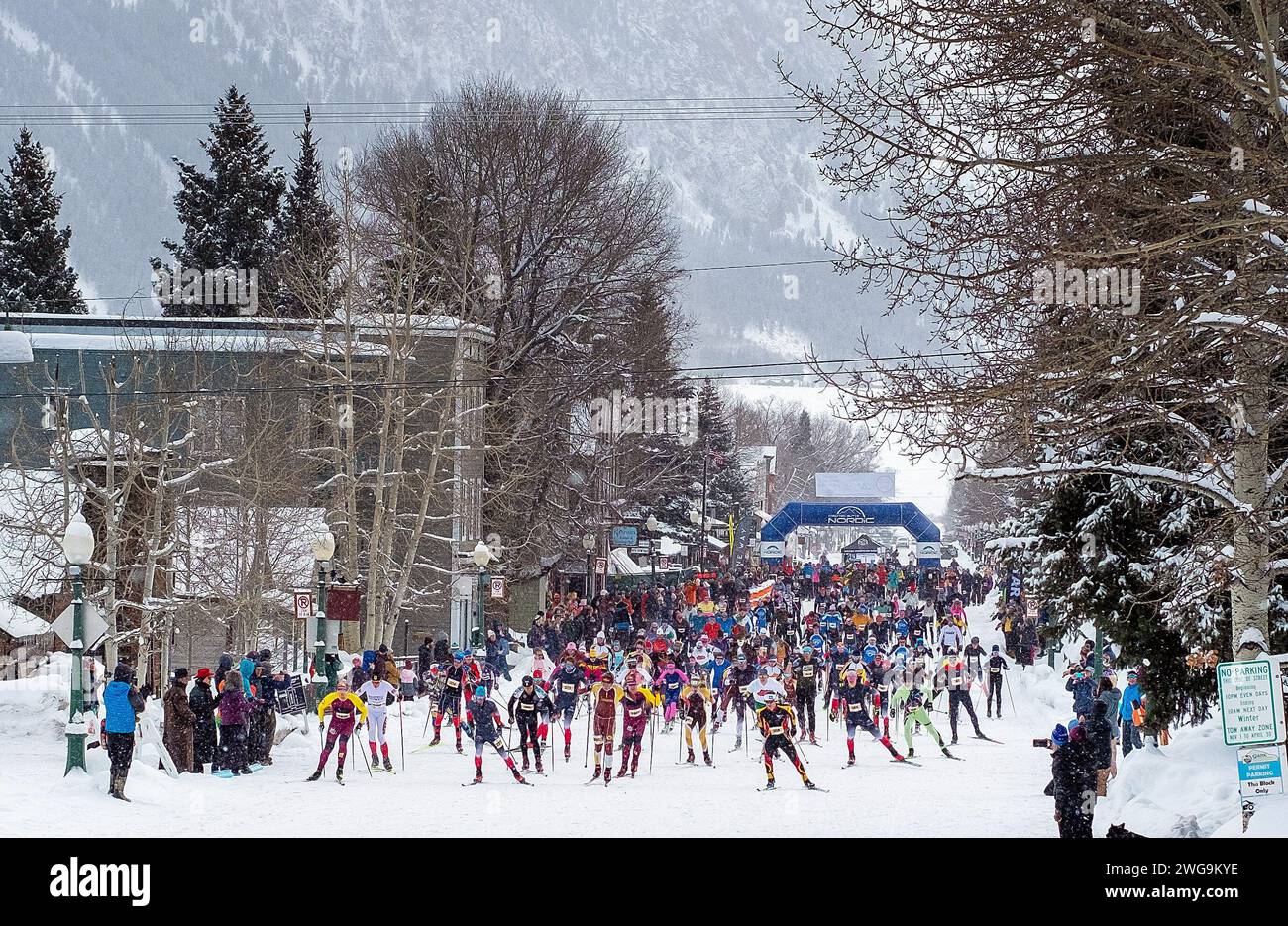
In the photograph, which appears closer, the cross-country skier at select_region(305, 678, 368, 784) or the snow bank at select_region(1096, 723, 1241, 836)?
the snow bank at select_region(1096, 723, 1241, 836)

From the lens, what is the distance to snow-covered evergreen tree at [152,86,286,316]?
59094mm

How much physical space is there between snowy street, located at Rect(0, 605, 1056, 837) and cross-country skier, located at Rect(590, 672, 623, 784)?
36 cm

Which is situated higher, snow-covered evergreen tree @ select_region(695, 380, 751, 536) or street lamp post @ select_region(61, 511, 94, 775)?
snow-covered evergreen tree @ select_region(695, 380, 751, 536)

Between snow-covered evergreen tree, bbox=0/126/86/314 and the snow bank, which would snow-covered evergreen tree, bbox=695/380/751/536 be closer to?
snow-covered evergreen tree, bbox=0/126/86/314

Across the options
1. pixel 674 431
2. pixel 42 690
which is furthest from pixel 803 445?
pixel 42 690

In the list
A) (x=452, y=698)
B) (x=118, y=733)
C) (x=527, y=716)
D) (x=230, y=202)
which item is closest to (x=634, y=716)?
(x=527, y=716)

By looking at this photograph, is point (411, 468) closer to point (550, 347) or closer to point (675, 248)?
point (550, 347)

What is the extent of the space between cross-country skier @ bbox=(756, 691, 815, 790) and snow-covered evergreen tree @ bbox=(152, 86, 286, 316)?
44.6 meters

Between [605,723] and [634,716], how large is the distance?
539 millimetres

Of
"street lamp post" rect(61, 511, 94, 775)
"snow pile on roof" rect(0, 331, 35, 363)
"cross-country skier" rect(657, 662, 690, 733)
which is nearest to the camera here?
"street lamp post" rect(61, 511, 94, 775)

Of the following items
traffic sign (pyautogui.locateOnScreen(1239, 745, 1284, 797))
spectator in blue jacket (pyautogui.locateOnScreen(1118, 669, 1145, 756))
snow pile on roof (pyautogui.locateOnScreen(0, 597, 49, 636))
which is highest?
traffic sign (pyautogui.locateOnScreen(1239, 745, 1284, 797))

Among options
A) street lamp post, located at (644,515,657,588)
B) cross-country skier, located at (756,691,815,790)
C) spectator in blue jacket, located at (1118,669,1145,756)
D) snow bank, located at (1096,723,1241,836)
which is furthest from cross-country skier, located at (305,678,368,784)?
street lamp post, located at (644,515,657,588)

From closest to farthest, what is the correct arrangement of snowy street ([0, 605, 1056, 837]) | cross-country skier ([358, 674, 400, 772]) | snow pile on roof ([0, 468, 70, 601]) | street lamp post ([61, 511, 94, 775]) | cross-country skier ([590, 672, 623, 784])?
snowy street ([0, 605, 1056, 837])
street lamp post ([61, 511, 94, 775])
cross-country skier ([590, 672, 623, 784])
cross-country skier ([358, 674, 400, 772])
snow pile on roof ([0, 468, 70, 601])

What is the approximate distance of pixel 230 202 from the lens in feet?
195
